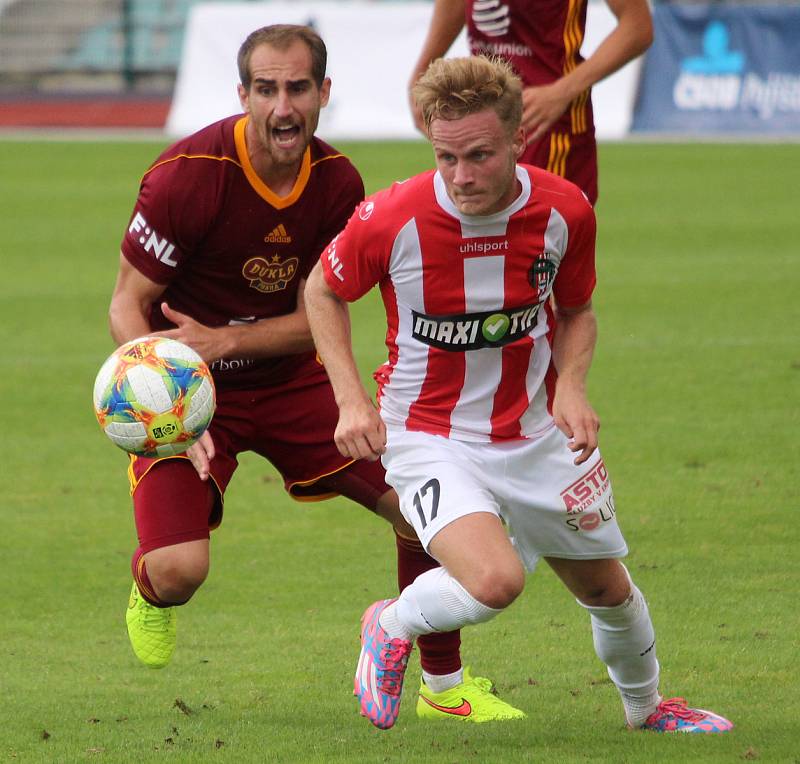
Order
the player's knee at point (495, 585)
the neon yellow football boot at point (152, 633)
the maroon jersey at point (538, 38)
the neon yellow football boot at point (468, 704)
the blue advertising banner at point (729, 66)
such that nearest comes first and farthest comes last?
the player's knee at point (495, 585), the neon yellow football boot at point (468, 704), the neon yellow football boot at point (152, 633), the maroon jersey at point (538, 38), the blue advertising banner at point (729, 66)

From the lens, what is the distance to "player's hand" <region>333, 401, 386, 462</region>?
13.8 feet

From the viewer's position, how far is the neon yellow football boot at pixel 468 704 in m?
4.70

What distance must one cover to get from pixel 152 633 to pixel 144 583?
0.54 feet

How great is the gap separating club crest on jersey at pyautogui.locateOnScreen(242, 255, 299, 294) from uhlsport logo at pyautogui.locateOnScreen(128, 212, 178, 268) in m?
0.29

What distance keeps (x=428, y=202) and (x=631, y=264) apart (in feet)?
30.6

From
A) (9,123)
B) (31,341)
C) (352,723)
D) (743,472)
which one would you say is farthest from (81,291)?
(9,123)

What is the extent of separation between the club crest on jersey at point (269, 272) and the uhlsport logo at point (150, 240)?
0.29 metres

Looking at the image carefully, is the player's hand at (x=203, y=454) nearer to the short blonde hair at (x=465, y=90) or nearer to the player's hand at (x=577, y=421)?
the player's hand at (x=577, y=421)

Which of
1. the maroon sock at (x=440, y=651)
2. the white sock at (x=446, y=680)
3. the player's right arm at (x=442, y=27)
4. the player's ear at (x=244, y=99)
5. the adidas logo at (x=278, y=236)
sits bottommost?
the white sock at (x=446, y=680)

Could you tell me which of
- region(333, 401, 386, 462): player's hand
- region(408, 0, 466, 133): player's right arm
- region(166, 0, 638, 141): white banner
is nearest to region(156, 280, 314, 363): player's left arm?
region(333, 401, 386, 462): player's hand

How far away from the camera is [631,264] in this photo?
1342 cm

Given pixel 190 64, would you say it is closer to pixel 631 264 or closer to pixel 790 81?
pixel 790 81

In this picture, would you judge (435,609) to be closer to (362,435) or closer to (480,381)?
(362,435)

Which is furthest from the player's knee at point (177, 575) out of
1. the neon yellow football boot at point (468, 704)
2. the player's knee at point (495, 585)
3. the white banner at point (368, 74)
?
the white banner at point (368, 74)
